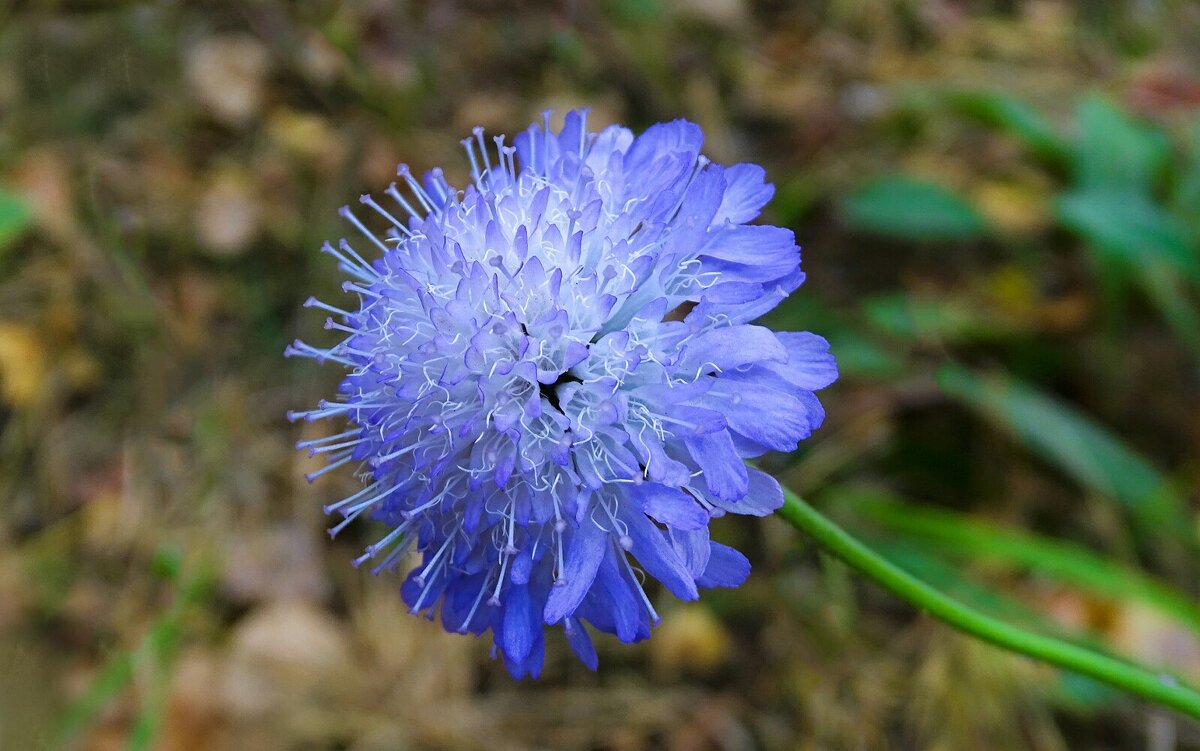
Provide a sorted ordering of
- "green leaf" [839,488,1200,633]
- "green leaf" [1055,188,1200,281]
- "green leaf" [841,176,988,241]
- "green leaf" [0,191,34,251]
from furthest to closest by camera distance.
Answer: "green leaf" [841,176,988,241] → "green leaf" [0,191,34,251] → "green leaf" [1055,188,1200,281] → "green leaf" [839,488,1200,633]

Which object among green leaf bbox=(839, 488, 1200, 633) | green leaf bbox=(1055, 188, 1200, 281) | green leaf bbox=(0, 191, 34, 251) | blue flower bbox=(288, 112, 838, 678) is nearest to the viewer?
blue flower bbox=(288, 112, 838, 678)

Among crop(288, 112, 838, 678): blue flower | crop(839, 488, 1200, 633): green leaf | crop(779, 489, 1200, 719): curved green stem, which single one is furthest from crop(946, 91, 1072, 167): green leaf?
crop(779, 489, 1200, 719): curved green stem

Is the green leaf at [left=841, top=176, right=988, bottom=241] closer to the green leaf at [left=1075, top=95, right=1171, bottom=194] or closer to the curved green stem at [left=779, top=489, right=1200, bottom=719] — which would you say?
the green leaf at [left=1075, top=95, right=1171, bottom=194]

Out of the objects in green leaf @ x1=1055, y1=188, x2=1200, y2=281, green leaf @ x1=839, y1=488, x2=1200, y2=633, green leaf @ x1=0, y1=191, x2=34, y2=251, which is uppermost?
green leaf @ x1=0, y1=191, x2=34, y2=251

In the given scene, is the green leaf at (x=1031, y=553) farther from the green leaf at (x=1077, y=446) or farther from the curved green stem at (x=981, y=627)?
the curved green stem at (x=981, y=627)

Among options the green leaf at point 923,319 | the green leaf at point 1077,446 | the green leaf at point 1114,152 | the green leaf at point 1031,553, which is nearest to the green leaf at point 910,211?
the green leaf at point 923,319

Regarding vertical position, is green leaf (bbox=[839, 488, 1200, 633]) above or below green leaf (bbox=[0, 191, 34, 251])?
below

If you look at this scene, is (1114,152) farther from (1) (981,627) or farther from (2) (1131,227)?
(1) (981,627)
